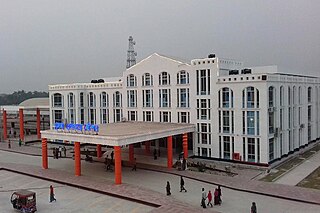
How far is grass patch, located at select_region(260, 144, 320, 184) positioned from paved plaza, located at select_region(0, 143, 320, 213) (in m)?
4.64

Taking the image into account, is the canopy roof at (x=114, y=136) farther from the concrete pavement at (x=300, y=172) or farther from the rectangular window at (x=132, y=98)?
the concrete pavement at (x=300, y=172)

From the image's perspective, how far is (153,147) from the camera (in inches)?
1642

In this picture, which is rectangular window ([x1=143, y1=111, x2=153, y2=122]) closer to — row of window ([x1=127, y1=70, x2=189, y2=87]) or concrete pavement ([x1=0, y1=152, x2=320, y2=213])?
row of window ([x1=127, y1=70, x2=189, y2=87])

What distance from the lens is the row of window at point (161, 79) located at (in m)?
37.0

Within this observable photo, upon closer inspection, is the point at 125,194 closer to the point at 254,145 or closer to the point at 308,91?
the point at 254,145

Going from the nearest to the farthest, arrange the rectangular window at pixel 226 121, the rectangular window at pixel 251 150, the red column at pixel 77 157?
the red column at pixel 77 157, the rectangular window at pixel 251 150, the rectangular window at pixel 226 121

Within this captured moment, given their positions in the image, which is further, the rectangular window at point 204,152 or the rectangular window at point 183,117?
the rectangular window at point 183,117

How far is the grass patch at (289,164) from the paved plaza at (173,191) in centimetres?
464

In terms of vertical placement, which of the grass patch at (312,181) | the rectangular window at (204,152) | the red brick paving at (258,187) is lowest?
the grass patch at (312,181)

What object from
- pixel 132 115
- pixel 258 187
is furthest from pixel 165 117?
pixel 258 187

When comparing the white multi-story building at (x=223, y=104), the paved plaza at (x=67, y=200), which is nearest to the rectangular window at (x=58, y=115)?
the white multi-story building at (x=223, y=104)

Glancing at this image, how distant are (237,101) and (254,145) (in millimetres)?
4549

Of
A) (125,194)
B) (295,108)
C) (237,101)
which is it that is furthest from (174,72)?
(125,194)

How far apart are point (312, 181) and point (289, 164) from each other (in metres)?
6.65
